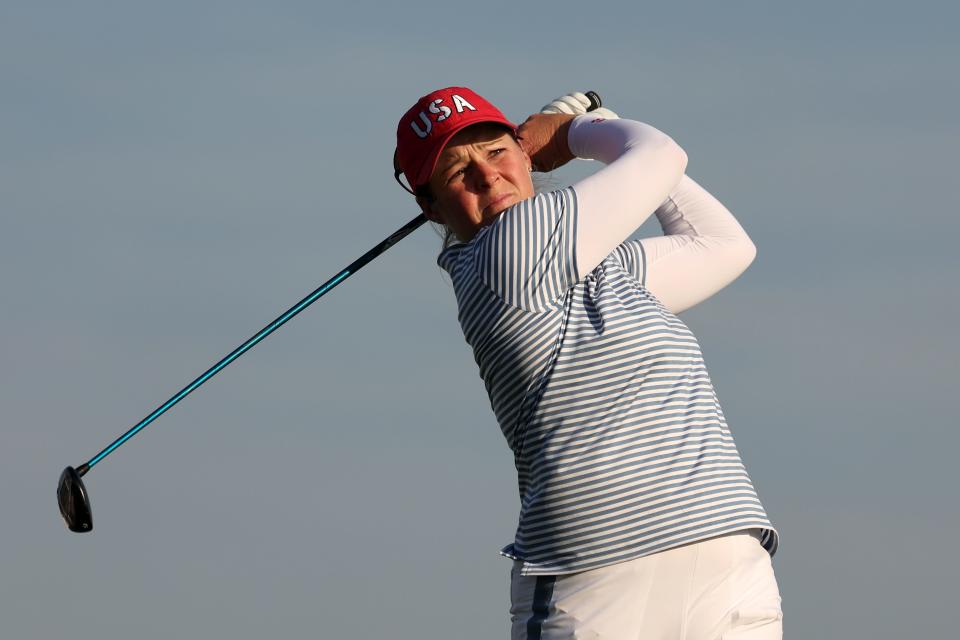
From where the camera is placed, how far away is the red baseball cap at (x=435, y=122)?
14.2 feet

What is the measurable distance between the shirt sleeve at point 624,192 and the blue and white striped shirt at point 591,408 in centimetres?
4

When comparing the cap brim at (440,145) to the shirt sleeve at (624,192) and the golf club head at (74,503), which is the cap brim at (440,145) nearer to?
the shirt sleeve at (624,192)

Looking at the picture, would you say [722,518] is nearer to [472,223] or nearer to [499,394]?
[499,394]

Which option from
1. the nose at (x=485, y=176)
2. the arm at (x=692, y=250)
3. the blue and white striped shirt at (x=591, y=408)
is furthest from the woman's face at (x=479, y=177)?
the arm at (x=692, y=250)

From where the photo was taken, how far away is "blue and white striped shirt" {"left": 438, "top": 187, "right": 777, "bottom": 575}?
370 centimetres

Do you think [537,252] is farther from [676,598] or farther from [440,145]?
[676,598]

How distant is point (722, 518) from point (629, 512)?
0.23 metres

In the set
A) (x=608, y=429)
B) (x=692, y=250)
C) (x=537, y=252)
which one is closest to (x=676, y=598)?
(x=608, y=429)

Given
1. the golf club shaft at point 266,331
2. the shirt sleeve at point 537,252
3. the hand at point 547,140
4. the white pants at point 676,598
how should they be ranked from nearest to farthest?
the white pants at point 676,598 → the shirt sleeve at point 537,252 → the hand at point 547,140 → the golf club shaft at point 266,331

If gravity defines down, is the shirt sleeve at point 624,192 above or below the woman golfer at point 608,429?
above

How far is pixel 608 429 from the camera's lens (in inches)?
147

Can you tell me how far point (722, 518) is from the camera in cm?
370

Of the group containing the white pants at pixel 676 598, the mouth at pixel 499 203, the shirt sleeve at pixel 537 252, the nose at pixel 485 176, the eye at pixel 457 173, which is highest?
the eye at pixel 457 173

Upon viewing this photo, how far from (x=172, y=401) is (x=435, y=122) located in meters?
2.35
